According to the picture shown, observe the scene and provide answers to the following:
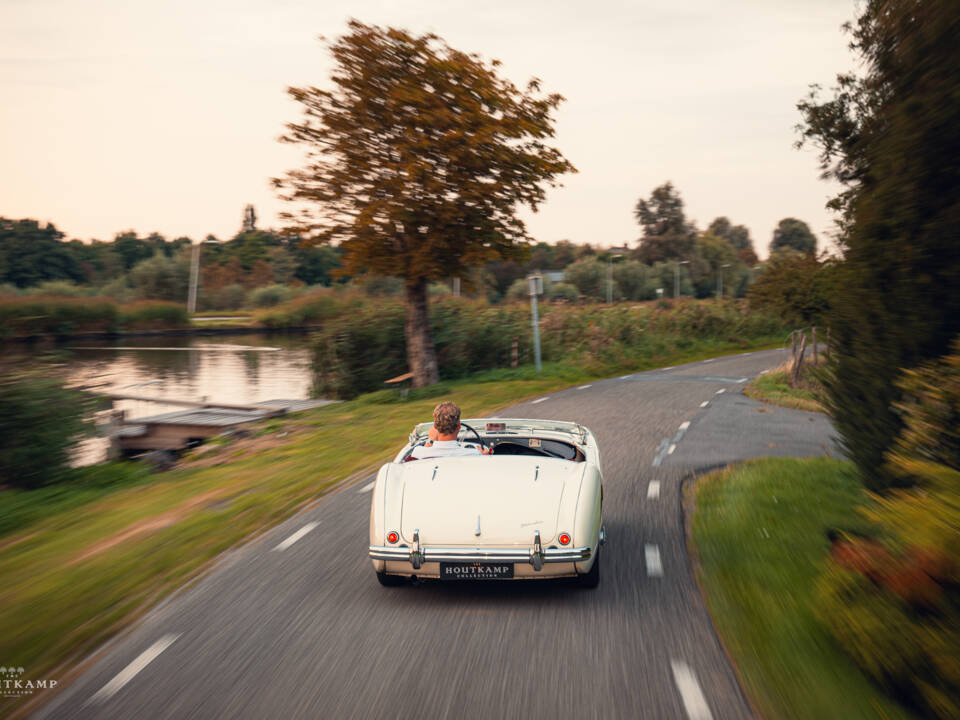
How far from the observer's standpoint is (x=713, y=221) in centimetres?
→ 15925

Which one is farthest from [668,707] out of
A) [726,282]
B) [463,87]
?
[726,282]

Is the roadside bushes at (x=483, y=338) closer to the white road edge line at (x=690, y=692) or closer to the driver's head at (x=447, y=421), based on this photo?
the driver's head at (x=447, y=421)

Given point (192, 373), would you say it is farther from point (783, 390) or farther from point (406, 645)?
point (406, 645)

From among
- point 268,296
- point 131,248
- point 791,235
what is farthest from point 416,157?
point 791,235

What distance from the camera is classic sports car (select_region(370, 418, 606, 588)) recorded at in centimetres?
470

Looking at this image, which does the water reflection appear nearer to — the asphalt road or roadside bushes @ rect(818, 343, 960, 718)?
the asphalt road

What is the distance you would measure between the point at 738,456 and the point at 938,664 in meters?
7.70

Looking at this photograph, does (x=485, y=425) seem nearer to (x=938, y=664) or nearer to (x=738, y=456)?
(x=938, y=664)

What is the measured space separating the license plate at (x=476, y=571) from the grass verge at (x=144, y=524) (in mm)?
2400

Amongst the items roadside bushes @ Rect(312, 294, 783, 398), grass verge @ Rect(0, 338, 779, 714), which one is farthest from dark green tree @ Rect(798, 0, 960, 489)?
roadside bushes @ Rect(312, 294, 783, 398)

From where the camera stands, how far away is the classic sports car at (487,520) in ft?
15.4

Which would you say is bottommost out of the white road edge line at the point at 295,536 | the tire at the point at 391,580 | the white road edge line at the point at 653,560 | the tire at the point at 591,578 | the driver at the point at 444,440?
the white road edge line at the point at 295,536

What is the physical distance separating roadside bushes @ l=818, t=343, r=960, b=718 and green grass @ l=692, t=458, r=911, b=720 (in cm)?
21

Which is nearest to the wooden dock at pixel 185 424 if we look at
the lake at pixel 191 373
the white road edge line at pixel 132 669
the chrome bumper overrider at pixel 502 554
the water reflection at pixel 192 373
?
the lake at pixel 191 373
